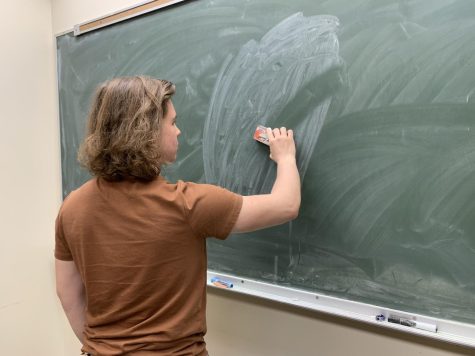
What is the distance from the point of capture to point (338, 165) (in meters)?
1.26

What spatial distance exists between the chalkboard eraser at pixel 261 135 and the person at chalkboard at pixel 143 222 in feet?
0.87

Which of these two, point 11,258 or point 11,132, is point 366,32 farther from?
point 11,258

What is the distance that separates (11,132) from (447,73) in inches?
80.2

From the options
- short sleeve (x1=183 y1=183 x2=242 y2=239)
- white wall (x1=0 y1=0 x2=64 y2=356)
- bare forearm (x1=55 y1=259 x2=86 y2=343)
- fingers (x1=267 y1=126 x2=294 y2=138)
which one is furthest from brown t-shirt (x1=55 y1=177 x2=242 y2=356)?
white wall (x1=0 y1=0 x2=64 y2=356)

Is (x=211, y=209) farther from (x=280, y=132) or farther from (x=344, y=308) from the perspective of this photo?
(x=344, y=308)

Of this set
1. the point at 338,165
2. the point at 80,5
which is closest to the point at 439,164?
the point at 338,165

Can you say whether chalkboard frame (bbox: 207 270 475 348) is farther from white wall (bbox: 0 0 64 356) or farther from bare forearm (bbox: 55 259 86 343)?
white wall (bbox: 0 0 64 356)

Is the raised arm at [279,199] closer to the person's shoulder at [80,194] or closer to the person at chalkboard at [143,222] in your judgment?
the person at chalkboard at [143,222]

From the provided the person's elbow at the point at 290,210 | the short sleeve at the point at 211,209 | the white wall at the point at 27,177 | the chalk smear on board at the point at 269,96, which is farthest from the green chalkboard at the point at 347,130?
the white wall at the point at 27,177

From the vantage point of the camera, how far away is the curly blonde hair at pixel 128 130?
102cm

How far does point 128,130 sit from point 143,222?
0.80 feet

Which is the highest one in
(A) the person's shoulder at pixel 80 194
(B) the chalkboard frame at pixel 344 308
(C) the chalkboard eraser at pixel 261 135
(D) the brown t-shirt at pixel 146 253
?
(C) the chalkboard eraser at pixel 261 135

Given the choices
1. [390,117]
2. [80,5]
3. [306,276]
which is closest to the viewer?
[390,117]

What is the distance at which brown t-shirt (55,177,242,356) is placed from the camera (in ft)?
3.38
